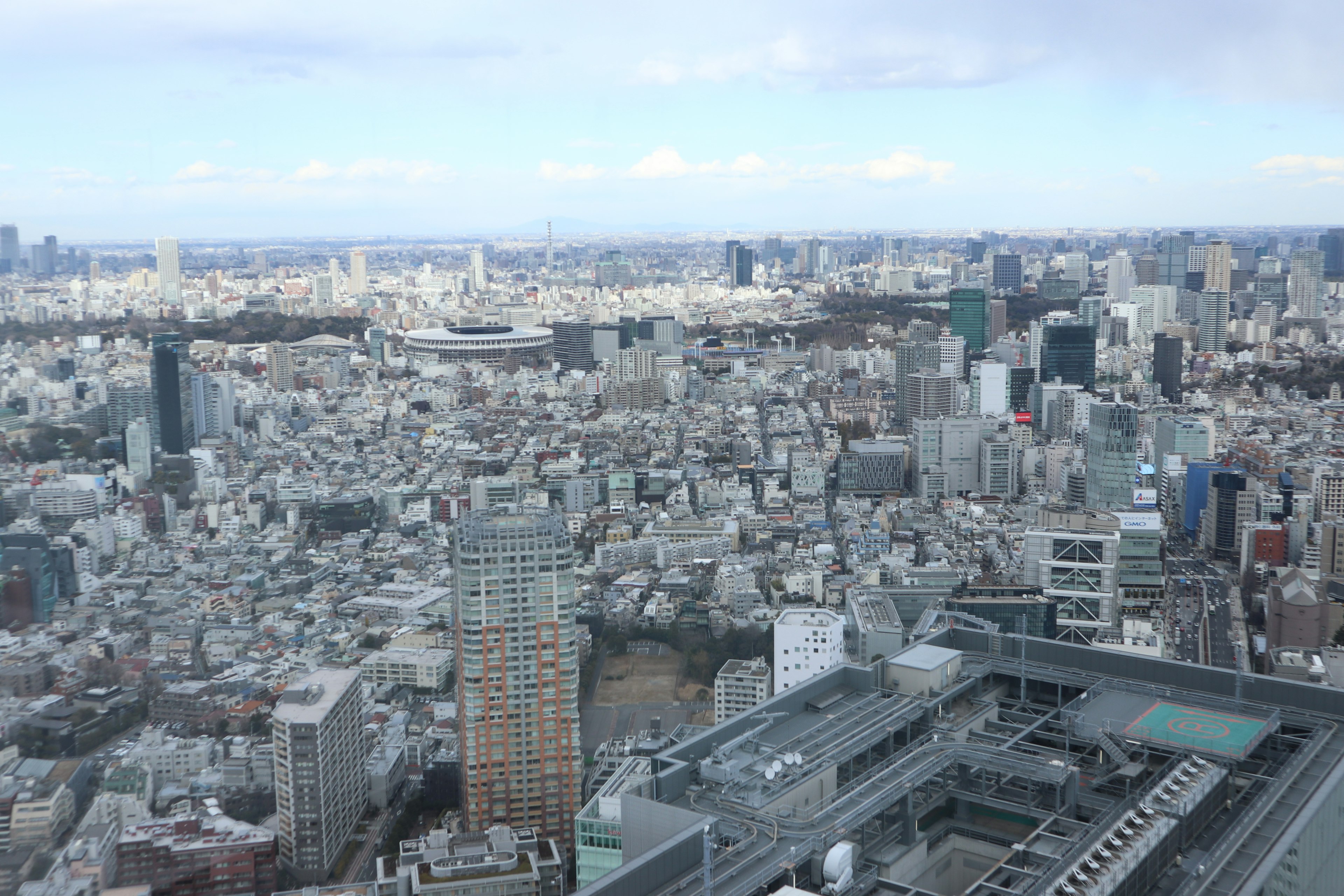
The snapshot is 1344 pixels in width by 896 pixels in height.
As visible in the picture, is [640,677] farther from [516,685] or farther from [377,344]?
[377,344]

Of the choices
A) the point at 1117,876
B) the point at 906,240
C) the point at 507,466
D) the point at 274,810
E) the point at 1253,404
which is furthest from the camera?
the point at 906,240

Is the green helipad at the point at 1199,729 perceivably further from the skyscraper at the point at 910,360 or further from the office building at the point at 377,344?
the office building at the point at 377,344

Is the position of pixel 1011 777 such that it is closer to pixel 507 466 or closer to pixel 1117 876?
pixel 1117 876

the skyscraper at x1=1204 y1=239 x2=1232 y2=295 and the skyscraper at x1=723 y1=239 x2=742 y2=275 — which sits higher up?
the skyscraper at x1=723 y1=239 x2=742 y2=275

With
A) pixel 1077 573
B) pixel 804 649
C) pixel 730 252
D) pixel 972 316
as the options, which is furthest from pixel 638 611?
pixel 730 252

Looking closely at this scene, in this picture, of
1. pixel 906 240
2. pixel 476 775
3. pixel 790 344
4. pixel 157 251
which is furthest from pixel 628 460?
pixel 906 240

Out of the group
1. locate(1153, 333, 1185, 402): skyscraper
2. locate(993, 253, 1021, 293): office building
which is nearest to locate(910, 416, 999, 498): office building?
locate(1153, 333, 1185, 402): skyscraper

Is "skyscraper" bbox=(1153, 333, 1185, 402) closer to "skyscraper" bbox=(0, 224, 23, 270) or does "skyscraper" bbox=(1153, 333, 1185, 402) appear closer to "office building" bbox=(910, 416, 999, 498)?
"office building" bbox=(910, 416, 999, 498)
